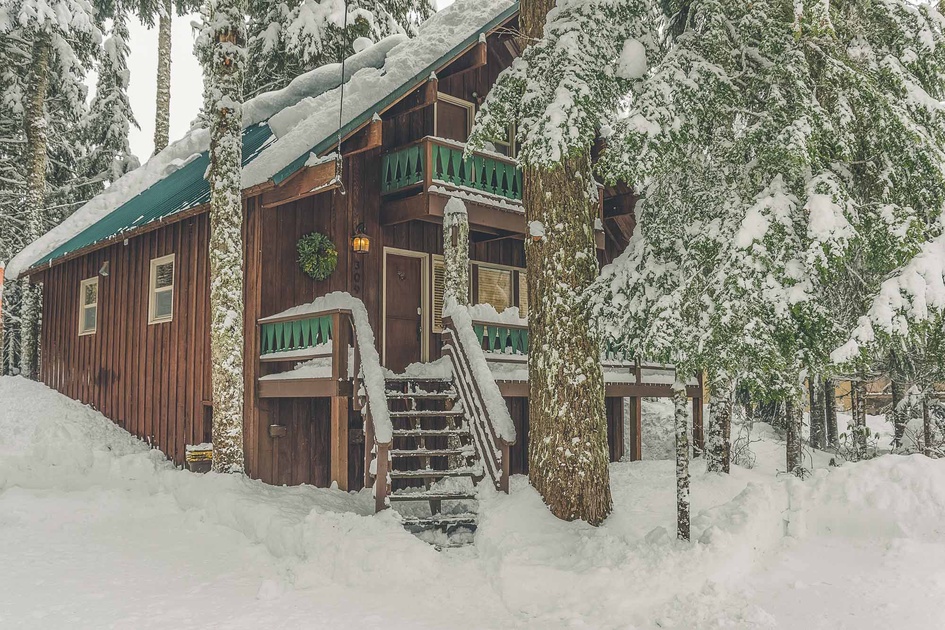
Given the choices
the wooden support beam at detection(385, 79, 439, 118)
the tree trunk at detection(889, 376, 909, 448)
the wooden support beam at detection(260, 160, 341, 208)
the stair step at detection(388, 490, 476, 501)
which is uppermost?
the wooden support beam at detection(385, 79, 439, 118)

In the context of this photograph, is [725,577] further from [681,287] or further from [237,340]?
[237,340]

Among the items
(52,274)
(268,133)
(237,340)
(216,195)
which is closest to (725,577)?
(237,340)

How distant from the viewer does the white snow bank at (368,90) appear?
32.2ft

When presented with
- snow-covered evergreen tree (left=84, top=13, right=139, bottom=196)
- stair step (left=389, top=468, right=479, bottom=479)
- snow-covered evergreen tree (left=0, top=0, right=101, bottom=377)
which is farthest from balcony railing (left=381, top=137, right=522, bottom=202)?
snow-covered evergreen tree (left=84, top=13, right=139, bottom=196)

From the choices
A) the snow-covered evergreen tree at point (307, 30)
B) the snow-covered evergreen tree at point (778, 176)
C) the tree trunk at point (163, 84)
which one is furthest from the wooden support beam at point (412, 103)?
the tree trunk at point (163, 84)

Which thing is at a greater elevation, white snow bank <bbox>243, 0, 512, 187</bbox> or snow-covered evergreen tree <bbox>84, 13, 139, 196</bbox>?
snow-covered evergreen tree <bbox>84, 13, 139, 196</bbox>

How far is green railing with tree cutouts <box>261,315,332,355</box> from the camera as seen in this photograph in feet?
31.7

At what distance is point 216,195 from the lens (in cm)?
945

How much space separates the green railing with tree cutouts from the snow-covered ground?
227 centimetres

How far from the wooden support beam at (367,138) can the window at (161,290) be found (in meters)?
4.00

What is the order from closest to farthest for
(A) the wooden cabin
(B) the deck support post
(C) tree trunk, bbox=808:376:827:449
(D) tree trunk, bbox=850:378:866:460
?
(A) the wooden cabin → (D) tree trunk, bbox=850:378:866:460 → (B) the deck support post → (C) tree trunk, bbox=808:376:827:449

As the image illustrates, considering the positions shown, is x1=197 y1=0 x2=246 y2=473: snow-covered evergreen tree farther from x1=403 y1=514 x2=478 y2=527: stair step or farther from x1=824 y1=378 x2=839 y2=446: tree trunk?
x1=824 y1=378 x2=839 y2=446: tree trunk

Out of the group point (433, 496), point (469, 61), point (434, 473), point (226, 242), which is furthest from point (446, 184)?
point (433, 496)

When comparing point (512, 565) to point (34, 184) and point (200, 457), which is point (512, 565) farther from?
point (34, 184)
